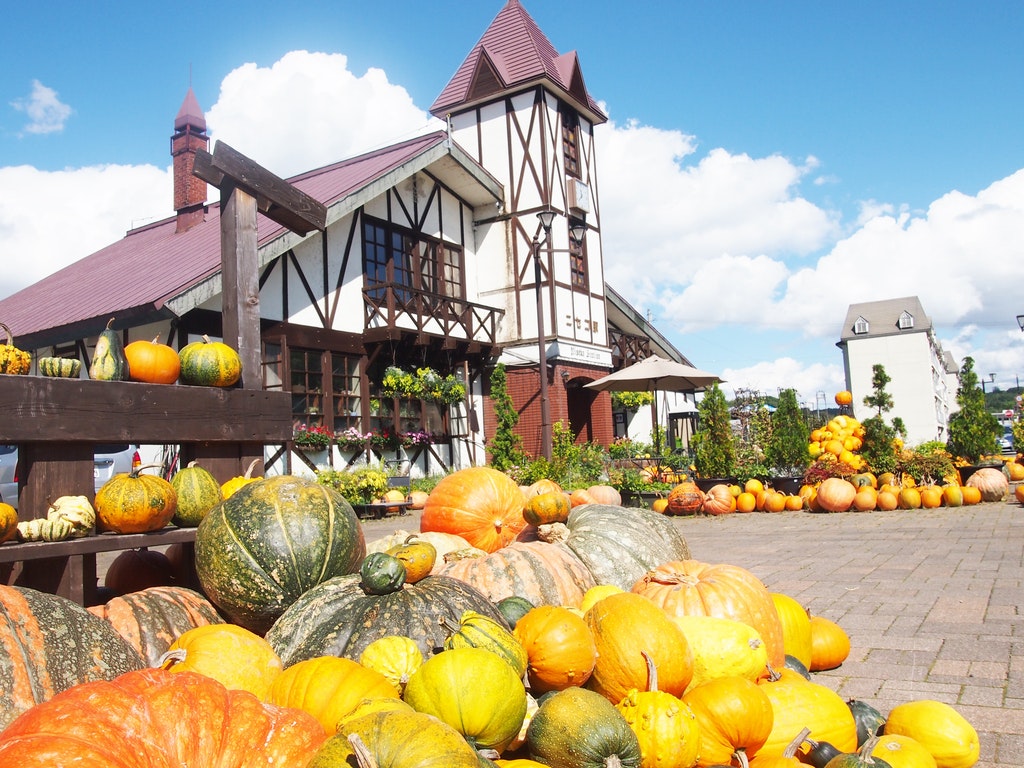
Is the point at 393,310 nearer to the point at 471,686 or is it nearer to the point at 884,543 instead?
the point at 884,543

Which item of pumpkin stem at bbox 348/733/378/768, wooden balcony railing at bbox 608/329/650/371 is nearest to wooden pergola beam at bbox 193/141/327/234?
pumpkin stem at bbox 348/733/378/768

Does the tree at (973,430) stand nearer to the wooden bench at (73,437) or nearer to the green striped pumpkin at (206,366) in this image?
the green striped pumpkin at (206,366)

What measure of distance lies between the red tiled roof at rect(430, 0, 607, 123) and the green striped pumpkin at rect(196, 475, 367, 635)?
18785mm

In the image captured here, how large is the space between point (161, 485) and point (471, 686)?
6.94 ft

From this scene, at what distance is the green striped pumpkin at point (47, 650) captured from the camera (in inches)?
82.8

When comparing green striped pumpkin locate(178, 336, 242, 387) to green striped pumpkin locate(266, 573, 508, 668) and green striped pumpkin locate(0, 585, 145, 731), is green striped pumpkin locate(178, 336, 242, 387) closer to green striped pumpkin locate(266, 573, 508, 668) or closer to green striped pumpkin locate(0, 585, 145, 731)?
green striped pumpkin locate(266, 573, 508, 668)

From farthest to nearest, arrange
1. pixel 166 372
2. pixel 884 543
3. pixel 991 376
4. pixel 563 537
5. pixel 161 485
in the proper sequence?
pixel 991 376
pixel 884 543
pixel 563 537
pixel 166 372
pixel 161 485

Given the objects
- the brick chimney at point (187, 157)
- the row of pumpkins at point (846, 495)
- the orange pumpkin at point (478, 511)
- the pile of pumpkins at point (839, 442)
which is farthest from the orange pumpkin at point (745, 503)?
the brick chimney at point (187, 157)

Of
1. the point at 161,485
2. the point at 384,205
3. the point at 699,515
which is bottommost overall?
the point at 699,515

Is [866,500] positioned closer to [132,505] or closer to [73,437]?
[132,505]

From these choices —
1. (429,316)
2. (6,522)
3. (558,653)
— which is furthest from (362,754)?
(429,316)

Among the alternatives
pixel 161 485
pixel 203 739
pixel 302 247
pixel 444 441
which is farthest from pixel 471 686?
pixel 444 441

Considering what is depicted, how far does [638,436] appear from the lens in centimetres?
2658

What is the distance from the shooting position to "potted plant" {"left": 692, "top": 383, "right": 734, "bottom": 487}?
603 inches
